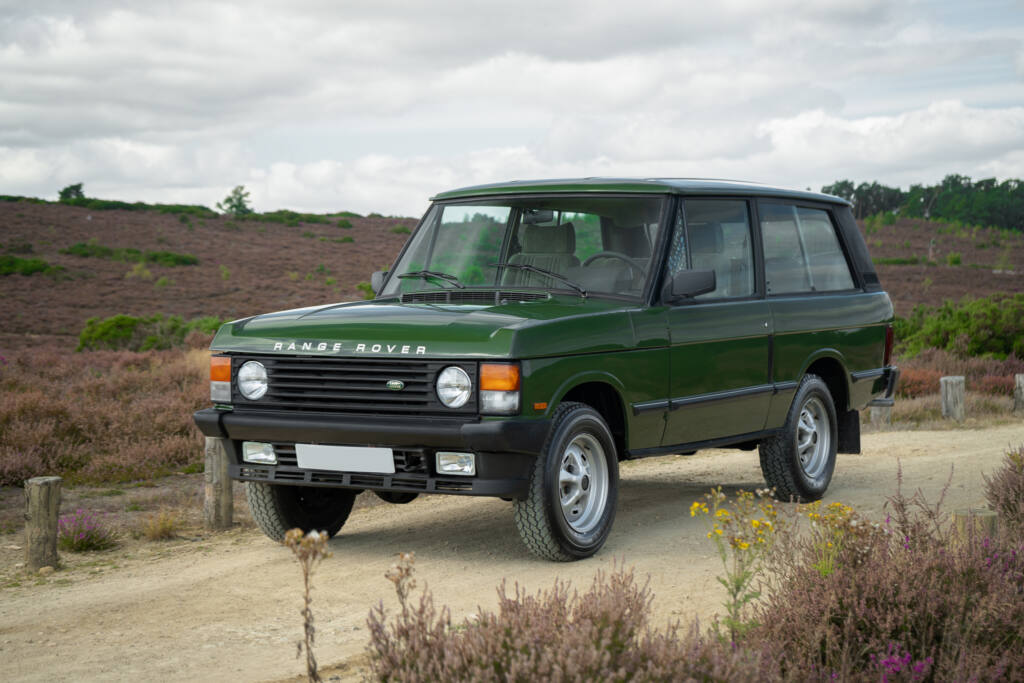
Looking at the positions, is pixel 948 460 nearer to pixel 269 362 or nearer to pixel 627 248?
pixel 627 248

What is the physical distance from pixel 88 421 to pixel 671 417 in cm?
785

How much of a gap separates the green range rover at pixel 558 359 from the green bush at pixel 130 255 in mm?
Result: 39711

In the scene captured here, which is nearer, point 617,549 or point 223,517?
point 617,549

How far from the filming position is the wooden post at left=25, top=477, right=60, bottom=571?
7391 mm

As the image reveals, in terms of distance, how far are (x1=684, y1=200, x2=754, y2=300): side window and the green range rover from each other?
0.02m

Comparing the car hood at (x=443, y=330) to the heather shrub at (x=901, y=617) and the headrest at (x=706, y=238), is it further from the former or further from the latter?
the heather shrub at (x=901, y=617)

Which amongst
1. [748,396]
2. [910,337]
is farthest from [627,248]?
[910,337]

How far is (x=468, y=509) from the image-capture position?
8875 millimetres

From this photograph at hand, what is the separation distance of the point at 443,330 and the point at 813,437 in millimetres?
4124

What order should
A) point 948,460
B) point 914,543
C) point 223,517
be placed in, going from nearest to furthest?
point 914,543 → point 223,517 → point 948,460

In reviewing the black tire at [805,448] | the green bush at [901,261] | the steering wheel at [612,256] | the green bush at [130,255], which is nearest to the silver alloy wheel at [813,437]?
the black tire at [805,448]

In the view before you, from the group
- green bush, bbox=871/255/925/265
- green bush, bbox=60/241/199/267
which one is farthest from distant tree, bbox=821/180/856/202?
green bush, bbox=60/241/199/267

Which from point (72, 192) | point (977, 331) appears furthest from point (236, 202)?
point (977, 331)

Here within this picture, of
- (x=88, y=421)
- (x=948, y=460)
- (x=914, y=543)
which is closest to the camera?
(x=914, y=543)
